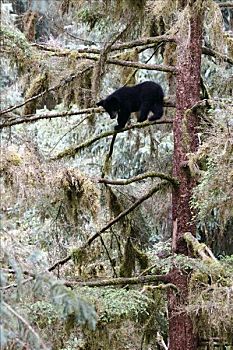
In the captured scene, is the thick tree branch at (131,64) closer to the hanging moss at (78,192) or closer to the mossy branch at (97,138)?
the mossy branch at (97,138)

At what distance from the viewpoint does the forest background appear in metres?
3.84

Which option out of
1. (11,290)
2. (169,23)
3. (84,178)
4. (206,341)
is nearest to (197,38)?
(169,23)

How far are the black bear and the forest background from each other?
0.12 m

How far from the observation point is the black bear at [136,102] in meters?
5.55

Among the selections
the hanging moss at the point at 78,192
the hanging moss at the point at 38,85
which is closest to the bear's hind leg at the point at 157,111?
the hanging moss at the point at 38,85

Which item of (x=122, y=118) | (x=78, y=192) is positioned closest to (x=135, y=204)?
(x=78, y=192)

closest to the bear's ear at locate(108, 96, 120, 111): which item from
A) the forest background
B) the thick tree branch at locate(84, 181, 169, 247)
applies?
the forest background

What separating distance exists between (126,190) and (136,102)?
73 cm

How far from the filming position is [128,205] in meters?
5.61

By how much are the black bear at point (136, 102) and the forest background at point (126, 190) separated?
0.41 feet

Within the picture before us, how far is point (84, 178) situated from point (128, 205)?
94cm

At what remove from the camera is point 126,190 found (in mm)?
5582

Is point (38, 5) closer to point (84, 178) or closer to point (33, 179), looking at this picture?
point (33, 179)

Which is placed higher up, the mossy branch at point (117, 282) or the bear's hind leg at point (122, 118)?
the bear's hind leg at point (122, 118)
